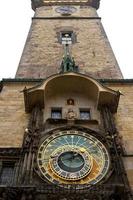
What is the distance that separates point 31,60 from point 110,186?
9.87 meters

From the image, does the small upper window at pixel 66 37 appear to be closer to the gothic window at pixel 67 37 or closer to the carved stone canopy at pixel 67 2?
the gothic window at pixel 67 37

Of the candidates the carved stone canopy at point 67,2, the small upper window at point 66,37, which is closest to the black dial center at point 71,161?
the small upper window at point 66,37

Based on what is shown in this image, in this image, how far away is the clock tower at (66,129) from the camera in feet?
38.1

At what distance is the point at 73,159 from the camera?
41.6 feet

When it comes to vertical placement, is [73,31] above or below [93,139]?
above

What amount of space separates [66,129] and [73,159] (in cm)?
135

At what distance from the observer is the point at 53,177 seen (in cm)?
1215

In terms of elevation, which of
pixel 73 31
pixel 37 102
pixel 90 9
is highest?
pixel 90 9

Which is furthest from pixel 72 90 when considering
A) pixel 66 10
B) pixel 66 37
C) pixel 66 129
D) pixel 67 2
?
pixel 67 2

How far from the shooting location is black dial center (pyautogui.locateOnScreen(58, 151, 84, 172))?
12383 millimetres

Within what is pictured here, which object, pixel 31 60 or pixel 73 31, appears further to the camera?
pixel 73 31

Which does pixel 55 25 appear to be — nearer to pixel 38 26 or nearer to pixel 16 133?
pixel 38 26

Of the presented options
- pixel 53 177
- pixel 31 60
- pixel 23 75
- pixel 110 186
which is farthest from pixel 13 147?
pixel 31 60

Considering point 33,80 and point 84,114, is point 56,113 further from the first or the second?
point 33,80
